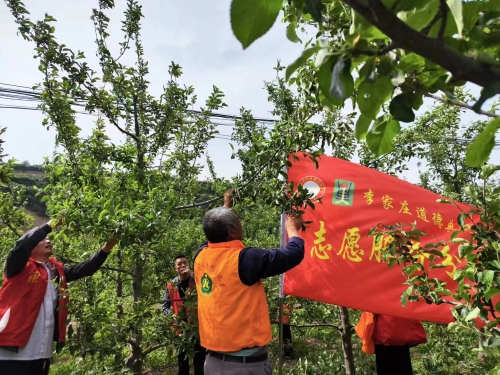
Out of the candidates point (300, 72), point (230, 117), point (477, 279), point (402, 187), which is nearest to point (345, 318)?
point (402, 187)

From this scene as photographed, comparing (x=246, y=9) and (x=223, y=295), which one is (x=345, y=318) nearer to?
(x=223, y=295)

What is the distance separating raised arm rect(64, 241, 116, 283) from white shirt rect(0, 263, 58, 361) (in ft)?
0.52

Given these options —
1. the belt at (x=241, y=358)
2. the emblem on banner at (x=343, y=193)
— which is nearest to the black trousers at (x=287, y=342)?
the emblem on banner at (x=343, y=193)

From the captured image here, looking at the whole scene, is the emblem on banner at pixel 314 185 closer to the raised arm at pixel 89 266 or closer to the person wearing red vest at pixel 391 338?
the person wearing red vest at pixel 391 338

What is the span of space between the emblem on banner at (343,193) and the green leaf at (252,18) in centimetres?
267

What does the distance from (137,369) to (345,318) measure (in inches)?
89.9

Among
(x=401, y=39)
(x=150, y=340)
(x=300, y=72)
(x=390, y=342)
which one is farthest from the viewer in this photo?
(x=390, y=342)

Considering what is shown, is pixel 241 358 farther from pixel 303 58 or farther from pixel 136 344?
pixel 303 58

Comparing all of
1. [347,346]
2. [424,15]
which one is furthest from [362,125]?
[347,346]

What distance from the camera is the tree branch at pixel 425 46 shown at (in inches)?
18.4

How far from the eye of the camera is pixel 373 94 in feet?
2.16

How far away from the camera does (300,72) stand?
179cm

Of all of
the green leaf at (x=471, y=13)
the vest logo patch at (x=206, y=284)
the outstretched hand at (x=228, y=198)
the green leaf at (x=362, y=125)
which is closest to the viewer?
the green leaf at (x=471, y=13)

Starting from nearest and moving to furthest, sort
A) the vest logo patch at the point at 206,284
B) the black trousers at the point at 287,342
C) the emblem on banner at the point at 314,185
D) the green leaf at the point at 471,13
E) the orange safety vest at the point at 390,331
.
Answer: the green leaf at the point at 471,13
the vest logo patch at the point at 206,284
the emblem on banner at the point at 314,185
the orange safety vest at the point at 390,331
the black trousers at the point at 287,342
